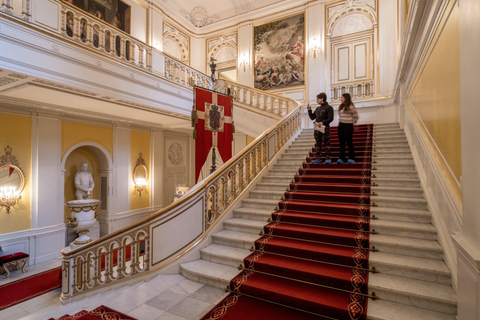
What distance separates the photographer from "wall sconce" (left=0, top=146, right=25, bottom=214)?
22.1ft

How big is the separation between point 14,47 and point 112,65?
6.16 feet

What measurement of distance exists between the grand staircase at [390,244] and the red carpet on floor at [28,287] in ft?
13.7

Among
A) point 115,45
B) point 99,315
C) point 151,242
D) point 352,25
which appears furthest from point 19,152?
point 352,25

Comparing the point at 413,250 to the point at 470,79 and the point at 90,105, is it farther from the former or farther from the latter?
the point at 90,105

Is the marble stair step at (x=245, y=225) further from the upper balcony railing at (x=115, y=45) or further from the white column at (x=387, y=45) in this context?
the white column at (x=387, y=45)

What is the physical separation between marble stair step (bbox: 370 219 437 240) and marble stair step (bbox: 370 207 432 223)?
72 mm

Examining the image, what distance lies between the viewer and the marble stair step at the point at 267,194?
490cm

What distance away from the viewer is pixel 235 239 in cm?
393

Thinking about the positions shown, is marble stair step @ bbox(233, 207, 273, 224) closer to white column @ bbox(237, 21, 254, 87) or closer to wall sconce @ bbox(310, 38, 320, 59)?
wall sconce @ bbox(310, 38, 320, 59)

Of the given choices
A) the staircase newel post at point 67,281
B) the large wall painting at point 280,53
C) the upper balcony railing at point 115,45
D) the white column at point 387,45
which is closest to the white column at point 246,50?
the large wall painting at point 280,53

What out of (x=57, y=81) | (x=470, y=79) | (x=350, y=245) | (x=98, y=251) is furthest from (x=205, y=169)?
(x=470, y=79)

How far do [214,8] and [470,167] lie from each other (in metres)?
14.0

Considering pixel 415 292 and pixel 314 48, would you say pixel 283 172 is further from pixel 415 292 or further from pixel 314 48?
pixel 314 48

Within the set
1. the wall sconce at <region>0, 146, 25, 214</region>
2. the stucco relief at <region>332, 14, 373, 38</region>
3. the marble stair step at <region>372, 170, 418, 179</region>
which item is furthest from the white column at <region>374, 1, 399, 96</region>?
the wall sconce at <region>0, 146, 25, 214</region>
